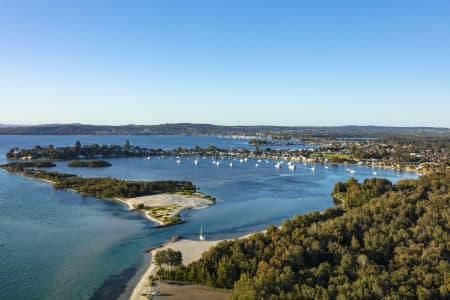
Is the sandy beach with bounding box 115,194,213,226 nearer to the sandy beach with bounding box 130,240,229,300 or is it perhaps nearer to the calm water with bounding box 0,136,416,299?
the calm water with bounding box 0,136,416,299

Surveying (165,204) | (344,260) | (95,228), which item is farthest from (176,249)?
(165,204)

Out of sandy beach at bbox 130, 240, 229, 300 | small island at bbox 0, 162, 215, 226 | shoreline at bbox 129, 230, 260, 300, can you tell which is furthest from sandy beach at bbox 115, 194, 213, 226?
sandy beach at bbox 130, 240, 229, 300

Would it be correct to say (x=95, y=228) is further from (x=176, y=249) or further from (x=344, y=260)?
(x=344, y=260)

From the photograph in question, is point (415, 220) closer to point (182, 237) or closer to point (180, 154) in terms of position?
point (182, 237)

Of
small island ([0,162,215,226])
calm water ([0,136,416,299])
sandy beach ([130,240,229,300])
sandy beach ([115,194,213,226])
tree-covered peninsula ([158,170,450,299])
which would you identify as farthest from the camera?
small island ([0,162,215,226])

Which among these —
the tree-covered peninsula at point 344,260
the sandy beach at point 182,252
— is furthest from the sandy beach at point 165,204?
the tree-covered peninsula at point 344,260

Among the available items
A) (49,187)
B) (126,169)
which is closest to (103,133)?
(126,169)

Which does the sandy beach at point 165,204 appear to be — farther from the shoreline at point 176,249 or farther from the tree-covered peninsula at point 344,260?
the tree-covered peninsula at point 344,260
